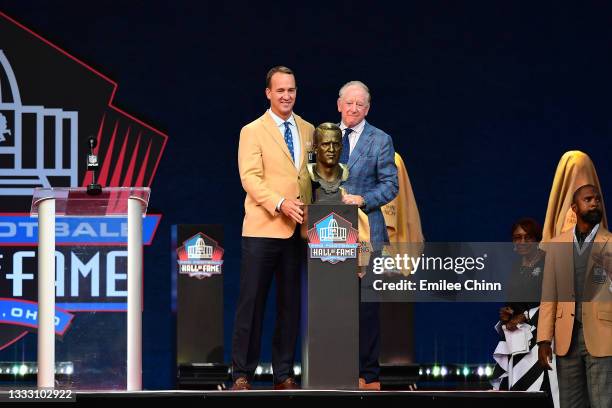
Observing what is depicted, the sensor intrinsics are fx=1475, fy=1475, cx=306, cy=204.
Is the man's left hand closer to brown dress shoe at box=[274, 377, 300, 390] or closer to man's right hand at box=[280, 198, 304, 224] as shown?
man's right hand at box=[280, 198, 304, 224]

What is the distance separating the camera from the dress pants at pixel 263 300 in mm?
7094

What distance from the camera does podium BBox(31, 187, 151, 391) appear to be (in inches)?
253

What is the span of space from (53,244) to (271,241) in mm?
1151

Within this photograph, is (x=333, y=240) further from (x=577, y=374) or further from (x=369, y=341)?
(x=577, y=374)

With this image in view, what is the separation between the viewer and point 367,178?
743 cm

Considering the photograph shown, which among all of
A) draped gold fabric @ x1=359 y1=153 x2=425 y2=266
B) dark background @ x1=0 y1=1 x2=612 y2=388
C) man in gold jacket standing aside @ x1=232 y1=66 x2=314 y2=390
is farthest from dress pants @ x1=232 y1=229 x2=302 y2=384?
dark background @ x1=0 y1=1 x2=612 y2=388

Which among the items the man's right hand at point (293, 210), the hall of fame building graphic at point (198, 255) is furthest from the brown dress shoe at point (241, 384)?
the man's right hand at point (293, 210)

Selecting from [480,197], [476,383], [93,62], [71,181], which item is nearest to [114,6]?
[93,62]

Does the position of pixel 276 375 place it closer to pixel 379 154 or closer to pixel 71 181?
pixel 379 154

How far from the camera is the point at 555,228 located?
26.2ft

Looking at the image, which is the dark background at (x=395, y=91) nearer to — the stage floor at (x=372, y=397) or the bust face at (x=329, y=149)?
the bust face at (x=329, y=149)

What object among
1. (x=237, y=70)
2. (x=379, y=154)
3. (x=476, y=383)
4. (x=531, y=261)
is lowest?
(x=476, y=383)

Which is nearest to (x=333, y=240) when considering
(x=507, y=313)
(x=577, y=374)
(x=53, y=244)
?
(x=53, y=244)

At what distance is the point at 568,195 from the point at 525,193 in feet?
7.55
